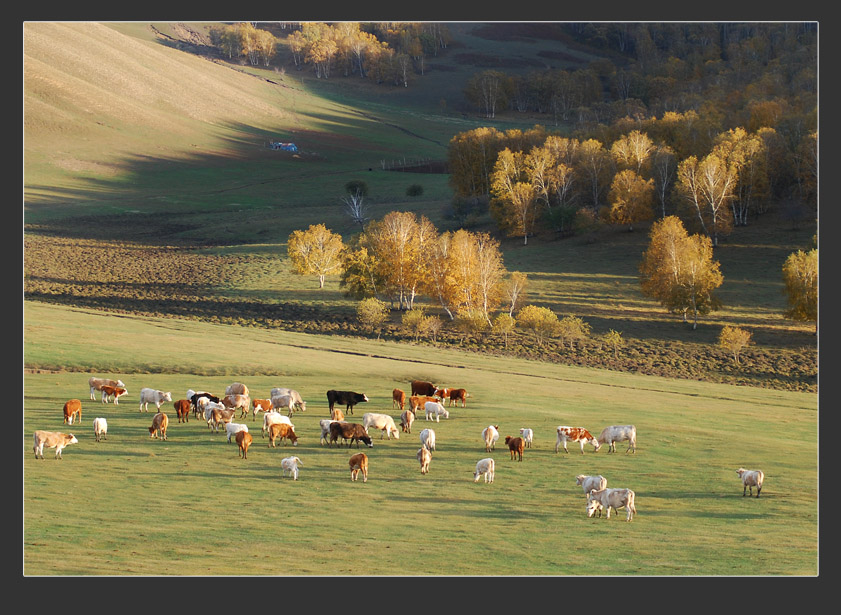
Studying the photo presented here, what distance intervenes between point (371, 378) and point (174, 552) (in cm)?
2446

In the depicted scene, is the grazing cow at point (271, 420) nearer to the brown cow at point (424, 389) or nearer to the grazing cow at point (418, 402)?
the grazing cow at point (418, 402)

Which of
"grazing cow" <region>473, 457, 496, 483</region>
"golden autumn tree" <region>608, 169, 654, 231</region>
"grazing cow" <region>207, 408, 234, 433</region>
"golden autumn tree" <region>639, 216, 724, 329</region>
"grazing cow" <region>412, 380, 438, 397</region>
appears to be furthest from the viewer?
"golden autumn tree" <region>608, 169, 654, 231</region>

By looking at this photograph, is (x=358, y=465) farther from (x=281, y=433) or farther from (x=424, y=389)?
(x=424, y=389)

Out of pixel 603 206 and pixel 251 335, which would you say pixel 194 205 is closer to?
pixel 603 206

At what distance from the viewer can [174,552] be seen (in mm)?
22172

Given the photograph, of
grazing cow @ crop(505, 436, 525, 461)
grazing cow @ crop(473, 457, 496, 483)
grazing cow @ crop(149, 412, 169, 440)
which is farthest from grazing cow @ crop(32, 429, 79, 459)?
grazing cow @ crop(505, 436, 525, 461)

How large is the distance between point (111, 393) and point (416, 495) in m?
17.5

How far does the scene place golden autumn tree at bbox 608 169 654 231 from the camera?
10531 centimetres

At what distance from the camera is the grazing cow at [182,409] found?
3453 cm

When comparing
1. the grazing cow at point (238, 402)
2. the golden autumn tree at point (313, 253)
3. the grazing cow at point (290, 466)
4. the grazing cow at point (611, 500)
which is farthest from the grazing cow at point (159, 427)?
the golden autumn tree at point (313, 253)

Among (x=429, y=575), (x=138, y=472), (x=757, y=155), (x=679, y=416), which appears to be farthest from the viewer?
(x=757, y=155)

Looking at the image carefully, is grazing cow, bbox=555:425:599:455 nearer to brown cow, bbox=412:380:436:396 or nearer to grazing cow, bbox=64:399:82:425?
brown cow, bbox=412:380:436:396

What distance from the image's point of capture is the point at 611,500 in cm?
2519

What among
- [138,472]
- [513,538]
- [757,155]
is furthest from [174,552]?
[757,155]
